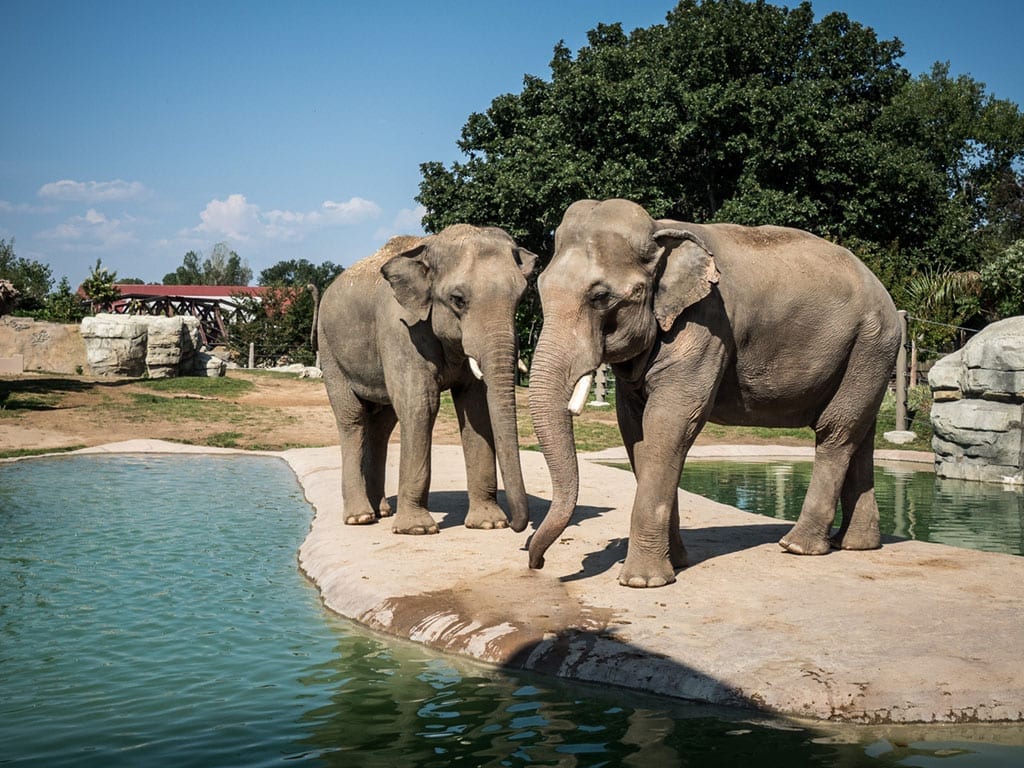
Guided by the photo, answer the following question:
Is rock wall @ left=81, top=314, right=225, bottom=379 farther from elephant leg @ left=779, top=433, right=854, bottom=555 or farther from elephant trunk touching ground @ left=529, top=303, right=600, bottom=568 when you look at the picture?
elephant trunk touching ground @ left=529, top=303, right=600, bottom=568

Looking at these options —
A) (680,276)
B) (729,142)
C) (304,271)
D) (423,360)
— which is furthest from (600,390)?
(304,271)

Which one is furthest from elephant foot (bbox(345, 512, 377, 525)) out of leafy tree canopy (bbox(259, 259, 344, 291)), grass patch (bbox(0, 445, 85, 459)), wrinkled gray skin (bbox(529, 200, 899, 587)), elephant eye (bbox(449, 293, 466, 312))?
leafy tree canopy (bbox(259, 259, 344, 291))

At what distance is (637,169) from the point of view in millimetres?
28703

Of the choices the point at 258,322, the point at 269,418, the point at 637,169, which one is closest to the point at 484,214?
the point at 637,169

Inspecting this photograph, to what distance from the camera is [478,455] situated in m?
8.80

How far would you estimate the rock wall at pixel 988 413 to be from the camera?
14.0 meters

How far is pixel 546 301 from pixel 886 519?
647 centimetres

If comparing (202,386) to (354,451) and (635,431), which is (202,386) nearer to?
(354,451)

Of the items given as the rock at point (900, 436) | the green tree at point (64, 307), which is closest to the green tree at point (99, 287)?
the green tree at point (64, 307)

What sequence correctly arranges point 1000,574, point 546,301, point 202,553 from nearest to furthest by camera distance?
point 546,301 < point 1000,574 < point 202,553

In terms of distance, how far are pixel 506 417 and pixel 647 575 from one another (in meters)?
1.74

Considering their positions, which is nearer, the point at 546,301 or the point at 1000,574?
the point at 546,301

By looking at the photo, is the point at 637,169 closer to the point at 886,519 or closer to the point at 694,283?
the point at 886,519

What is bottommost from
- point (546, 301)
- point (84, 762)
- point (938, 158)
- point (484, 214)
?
point (84, 762)
